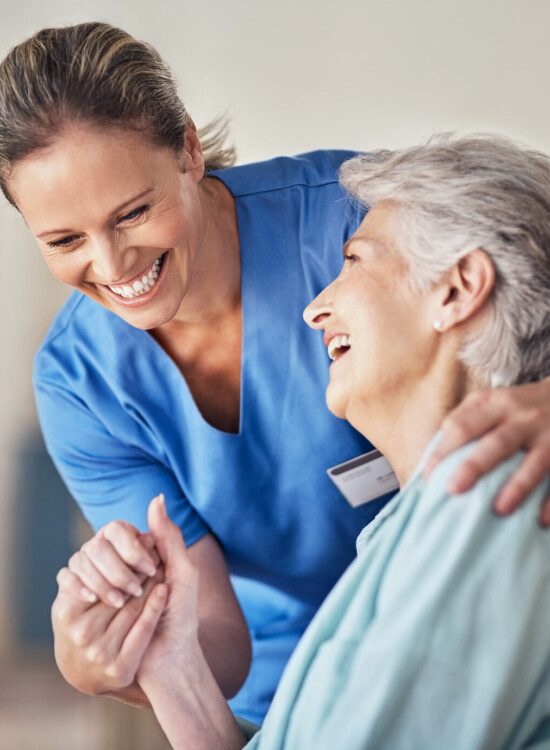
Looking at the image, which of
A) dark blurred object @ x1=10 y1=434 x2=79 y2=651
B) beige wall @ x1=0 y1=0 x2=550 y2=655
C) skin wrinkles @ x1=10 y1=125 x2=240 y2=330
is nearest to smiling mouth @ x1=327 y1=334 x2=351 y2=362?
skin wrinkles @ x1=10 y1=125 x2=240 y2=330

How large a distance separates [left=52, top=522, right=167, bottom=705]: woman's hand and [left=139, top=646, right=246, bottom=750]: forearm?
0.15 feet

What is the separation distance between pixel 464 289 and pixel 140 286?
42cm

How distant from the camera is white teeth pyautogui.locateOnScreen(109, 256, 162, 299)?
50.6 inches

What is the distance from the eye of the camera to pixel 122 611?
1.27 metres

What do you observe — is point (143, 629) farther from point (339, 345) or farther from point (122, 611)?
point (339, 345)

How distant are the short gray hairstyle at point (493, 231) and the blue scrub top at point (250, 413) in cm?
20

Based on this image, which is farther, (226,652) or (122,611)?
(226,652)

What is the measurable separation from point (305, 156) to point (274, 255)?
0.60ft

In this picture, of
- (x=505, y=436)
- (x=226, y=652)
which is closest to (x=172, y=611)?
(x=226, y=652)

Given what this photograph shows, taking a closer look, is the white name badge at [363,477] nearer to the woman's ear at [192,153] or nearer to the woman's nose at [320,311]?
the woman's nose at [320,311]

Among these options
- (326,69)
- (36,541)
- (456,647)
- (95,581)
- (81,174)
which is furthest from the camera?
(36,541)

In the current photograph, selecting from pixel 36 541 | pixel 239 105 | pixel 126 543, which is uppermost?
pixel 239 105

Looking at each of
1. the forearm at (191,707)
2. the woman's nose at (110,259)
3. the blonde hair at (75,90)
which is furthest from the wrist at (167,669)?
the blonde hair at (75,90)

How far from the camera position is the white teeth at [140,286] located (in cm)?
129
